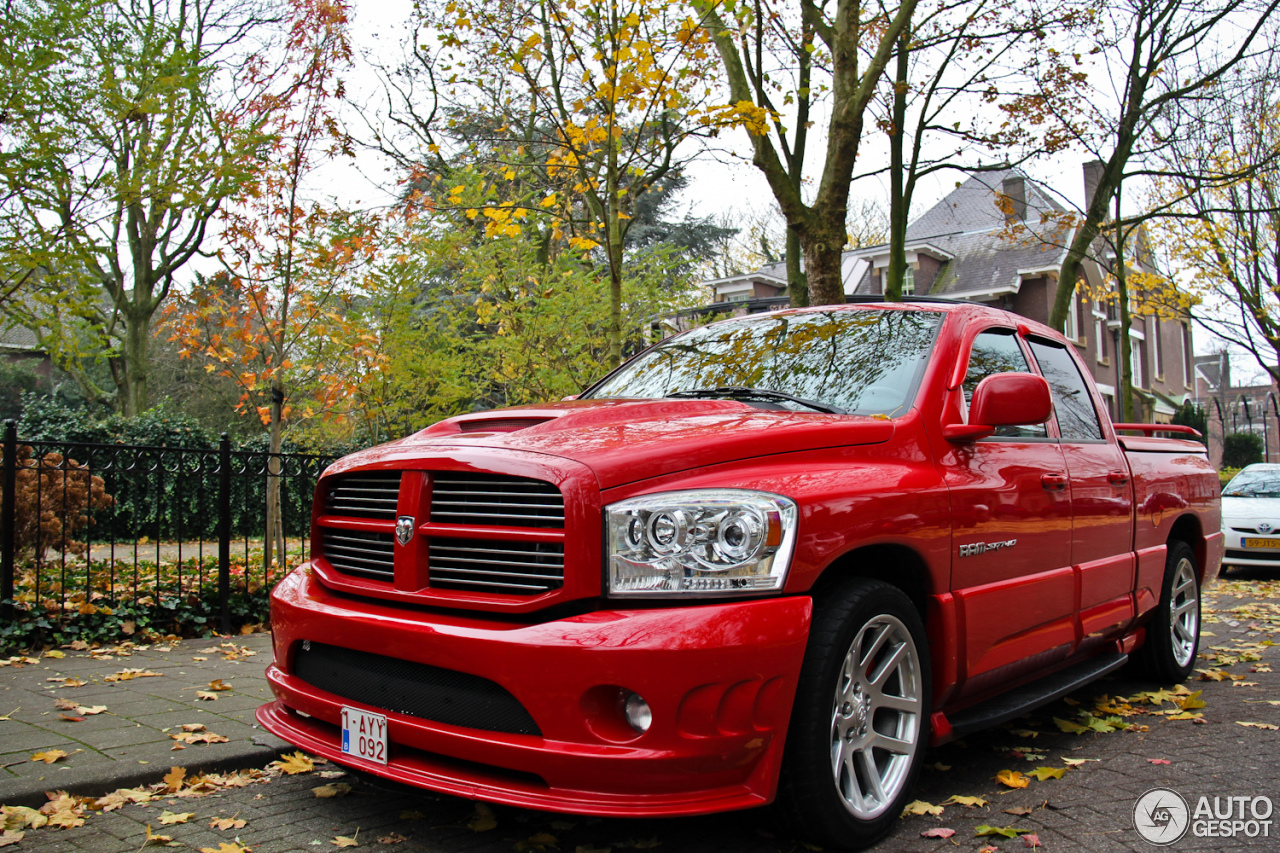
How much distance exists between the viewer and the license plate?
2797 mm

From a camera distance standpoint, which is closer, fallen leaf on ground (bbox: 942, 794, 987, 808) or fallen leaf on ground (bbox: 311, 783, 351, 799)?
fallen leaf on ground (bbox: 942, 794, 987, 808)

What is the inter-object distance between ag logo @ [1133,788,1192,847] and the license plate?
2500mm

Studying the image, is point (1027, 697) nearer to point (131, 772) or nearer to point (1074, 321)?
point (131, 772)

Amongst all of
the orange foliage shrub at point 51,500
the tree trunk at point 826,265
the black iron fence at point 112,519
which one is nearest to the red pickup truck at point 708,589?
the black iron fence at point 112,519

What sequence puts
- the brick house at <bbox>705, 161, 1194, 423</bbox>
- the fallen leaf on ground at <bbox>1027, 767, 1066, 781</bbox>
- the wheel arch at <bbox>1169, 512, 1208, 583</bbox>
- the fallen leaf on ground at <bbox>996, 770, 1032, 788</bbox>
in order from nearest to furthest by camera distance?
the fallen leaf on ground at <bbox>996, 770, 1032, 788</bbox> < the fallen leaf on ground at <bbox>1027, 767, 1066, 781</bbox> < the wheel arch at <bbox>1169, 512, 1208, 583</bbox> < the brick house at <bbox>705, 161, 1194, 423</bbox>

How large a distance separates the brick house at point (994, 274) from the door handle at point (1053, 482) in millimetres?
22578

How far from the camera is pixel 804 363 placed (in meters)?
3.90

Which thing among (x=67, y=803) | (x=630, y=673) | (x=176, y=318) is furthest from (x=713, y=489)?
(x=176, y=318)

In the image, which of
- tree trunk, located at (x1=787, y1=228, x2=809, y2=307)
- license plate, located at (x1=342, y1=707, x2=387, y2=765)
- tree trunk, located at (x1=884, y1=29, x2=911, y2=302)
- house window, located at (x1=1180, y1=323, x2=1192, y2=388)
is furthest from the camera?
house window, located at (x1=1180, y1=323, x2=1192, y2=388)

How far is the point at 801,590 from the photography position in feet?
8.76

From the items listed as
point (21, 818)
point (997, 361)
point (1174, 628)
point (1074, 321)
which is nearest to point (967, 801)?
point (997, 361)

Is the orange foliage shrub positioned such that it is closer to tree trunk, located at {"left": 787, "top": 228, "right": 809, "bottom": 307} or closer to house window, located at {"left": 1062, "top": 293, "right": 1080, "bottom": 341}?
tree trunk, located at {"left": 787, "top": 228, "right": 809, "bottom": 307}

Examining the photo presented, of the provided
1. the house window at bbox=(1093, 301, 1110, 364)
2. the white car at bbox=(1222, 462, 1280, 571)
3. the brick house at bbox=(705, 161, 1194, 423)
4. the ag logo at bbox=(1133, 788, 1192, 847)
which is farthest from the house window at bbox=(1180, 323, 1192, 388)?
the ag logo at bbox=(1133, 788, 1192, 847)

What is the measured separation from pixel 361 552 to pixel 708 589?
4.28ft
